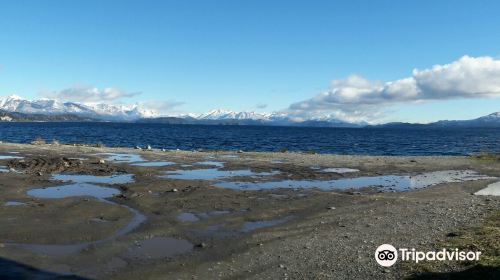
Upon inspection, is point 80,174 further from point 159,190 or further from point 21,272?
point 21,272

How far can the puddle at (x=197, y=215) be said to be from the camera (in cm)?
2053

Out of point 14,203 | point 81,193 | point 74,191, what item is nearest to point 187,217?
point 81,193

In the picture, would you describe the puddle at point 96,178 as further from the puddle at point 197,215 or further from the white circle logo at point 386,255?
the white circle logo at point 386,255

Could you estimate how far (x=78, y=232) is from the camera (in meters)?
17.9

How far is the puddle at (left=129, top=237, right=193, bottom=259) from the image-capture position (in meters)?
15.2

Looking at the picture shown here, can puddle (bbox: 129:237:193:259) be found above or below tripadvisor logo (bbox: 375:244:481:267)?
below

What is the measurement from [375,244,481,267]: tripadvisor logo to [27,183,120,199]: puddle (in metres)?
16.6

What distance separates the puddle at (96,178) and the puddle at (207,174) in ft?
10.5

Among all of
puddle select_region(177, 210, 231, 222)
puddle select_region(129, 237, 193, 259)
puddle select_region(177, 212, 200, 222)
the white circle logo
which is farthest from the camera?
puddle select_region(177, 210, 231, 222)

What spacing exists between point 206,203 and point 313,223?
6.69 meters

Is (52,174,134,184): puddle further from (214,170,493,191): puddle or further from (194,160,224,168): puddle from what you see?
(194,160,224,168): puddle

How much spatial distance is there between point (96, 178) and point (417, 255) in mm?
24665

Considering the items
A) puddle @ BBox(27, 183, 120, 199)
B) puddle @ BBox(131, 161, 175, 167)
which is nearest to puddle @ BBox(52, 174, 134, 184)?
puddle @ BBox(27, 183, 120, 199)

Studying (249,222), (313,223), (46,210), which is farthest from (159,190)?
(313,223)
